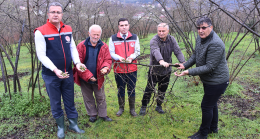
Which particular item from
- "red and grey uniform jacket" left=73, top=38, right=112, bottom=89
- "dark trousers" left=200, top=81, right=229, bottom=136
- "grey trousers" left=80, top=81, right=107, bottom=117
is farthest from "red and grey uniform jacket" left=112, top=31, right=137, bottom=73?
"dark trousers" left=200, top=81, right=229, bottom=136

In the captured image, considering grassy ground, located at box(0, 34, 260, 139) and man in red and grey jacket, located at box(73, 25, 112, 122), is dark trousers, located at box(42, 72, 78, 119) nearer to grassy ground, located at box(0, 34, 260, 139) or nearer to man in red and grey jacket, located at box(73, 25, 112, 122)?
man in red and grey jacket, located at box(73, 25, 112, 122)

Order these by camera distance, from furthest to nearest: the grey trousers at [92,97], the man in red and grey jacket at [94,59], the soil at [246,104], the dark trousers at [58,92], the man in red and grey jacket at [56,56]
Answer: the soil at [246,104] < the grey trousers at [92,97] < the man in red and grey jacket at [94,59] < the dark trousers at [58,92] < the man in red and grey jacket at [56,56]

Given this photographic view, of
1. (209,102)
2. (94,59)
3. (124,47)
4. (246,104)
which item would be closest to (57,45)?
(94,59)

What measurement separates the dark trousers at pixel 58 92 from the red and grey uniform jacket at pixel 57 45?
0.37ft

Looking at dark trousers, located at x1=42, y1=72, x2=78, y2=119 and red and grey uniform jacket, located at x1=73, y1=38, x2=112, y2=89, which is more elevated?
red and grey uniform jacket, located at x1=73, y1=38, x2=112, y2=89

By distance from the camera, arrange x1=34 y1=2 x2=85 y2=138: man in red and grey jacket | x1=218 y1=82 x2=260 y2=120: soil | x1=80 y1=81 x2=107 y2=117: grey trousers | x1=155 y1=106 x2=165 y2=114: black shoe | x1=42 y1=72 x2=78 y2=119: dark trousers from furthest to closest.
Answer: x1=155 y1=106 x2=165 y2=114: black shoe → x1=218 y1=82 x2=260 y2=120: soil → x1=80 y1=81 x2=107 y2=117: grey trousers → x1=42 y1=72 x2=78 y2=119: dark trousers → x1=34 y1=2 x2=85 y2=138: man in red and grey jacket

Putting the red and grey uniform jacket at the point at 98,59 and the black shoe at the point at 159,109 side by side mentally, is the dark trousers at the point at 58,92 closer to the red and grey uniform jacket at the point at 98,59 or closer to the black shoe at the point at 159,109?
the red and grey uniform jacket at the point at 98,59

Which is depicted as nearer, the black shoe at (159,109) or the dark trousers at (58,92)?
the dark trousers at (58,92)

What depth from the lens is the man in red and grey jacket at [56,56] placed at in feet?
7.32

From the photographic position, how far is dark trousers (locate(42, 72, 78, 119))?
7.93 feet

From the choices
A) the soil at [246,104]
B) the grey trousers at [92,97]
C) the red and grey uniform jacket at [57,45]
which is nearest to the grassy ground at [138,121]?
the soil at [246,104]

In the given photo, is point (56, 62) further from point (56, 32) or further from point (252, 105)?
point (252, 105)

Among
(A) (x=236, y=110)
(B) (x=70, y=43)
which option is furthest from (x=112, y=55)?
(A) (x=236, y=110)

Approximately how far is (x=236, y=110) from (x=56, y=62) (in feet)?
11.4
